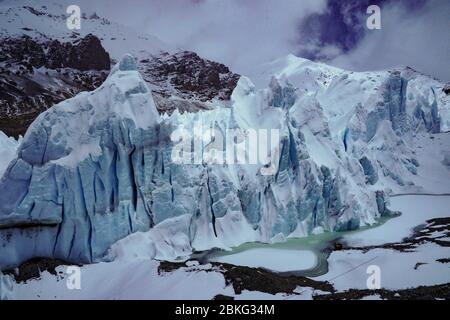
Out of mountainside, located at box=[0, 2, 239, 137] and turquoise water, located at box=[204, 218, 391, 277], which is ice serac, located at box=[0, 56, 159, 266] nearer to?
turquoise water, located at box=[204, 218, 391, 277]

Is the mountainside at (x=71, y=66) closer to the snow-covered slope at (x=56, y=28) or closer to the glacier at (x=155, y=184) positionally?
the snow-covered slope at (x=56, y=28)

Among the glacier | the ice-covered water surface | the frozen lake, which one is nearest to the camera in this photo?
the glacier

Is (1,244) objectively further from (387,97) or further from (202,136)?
(387,97)

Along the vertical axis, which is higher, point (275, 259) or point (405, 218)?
point (405, 218)

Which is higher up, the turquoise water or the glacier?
the glacier

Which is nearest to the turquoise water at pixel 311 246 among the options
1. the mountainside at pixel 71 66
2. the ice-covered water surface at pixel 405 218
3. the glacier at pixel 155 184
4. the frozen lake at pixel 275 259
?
the frozen lake at pixel 275 259

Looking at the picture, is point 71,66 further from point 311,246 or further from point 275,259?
point 275,259

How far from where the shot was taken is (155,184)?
433 inches

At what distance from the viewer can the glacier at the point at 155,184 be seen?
31.7ft

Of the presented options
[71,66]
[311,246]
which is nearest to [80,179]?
[311,246]

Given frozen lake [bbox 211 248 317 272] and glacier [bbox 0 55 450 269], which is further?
frozen lake [bbox 211 248 317 272]

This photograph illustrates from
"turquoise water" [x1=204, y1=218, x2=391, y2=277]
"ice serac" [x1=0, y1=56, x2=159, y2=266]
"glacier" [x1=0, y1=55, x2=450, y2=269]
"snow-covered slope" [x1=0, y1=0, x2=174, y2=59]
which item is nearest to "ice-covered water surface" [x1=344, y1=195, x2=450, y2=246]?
"turquoise water" [x1=204, y1=218, x2=391, y2=277]

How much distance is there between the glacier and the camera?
9.66m

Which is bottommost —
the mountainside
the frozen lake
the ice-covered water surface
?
the frozen lake
